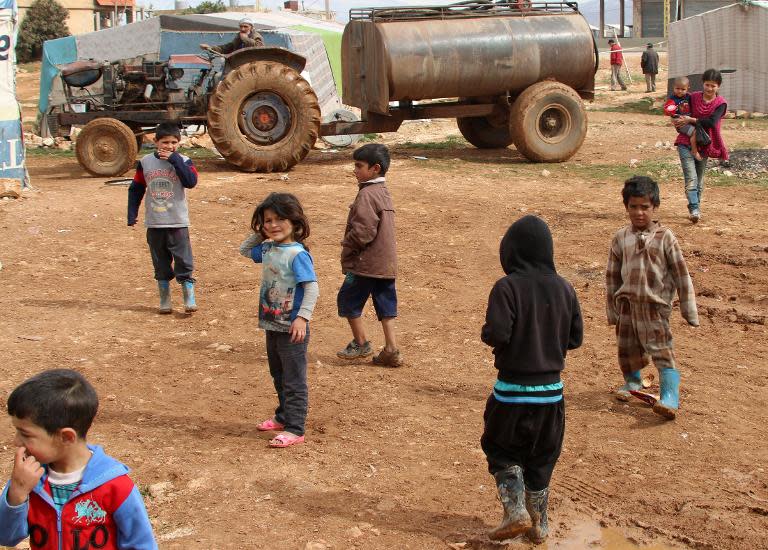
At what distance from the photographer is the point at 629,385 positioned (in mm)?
5754

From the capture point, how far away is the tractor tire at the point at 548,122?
14469 millimetres

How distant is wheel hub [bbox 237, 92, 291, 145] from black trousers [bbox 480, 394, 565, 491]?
1004 centimetres

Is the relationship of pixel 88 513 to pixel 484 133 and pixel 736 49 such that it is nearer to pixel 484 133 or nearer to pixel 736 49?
pixel 484 133

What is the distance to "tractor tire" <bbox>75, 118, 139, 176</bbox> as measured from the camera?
12984mm

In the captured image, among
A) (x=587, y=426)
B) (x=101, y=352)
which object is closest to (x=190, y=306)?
(x=101, y=352)

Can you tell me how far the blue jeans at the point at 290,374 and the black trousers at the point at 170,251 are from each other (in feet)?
8.44


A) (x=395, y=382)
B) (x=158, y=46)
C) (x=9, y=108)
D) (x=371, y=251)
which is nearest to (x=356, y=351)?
(x=395, y=382)

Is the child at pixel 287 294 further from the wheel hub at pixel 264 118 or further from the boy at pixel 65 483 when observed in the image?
the wheel hub at pixel 264 118

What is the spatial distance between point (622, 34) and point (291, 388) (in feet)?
150

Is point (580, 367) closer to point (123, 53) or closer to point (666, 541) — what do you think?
point (666, 541)

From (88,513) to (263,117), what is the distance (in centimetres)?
1130

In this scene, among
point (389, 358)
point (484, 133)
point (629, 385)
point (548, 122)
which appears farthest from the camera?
point (484, 133)

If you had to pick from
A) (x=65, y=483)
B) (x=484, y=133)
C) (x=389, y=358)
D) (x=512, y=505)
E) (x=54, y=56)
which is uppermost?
(x=54, y=56)

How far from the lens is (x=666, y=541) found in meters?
4.17
